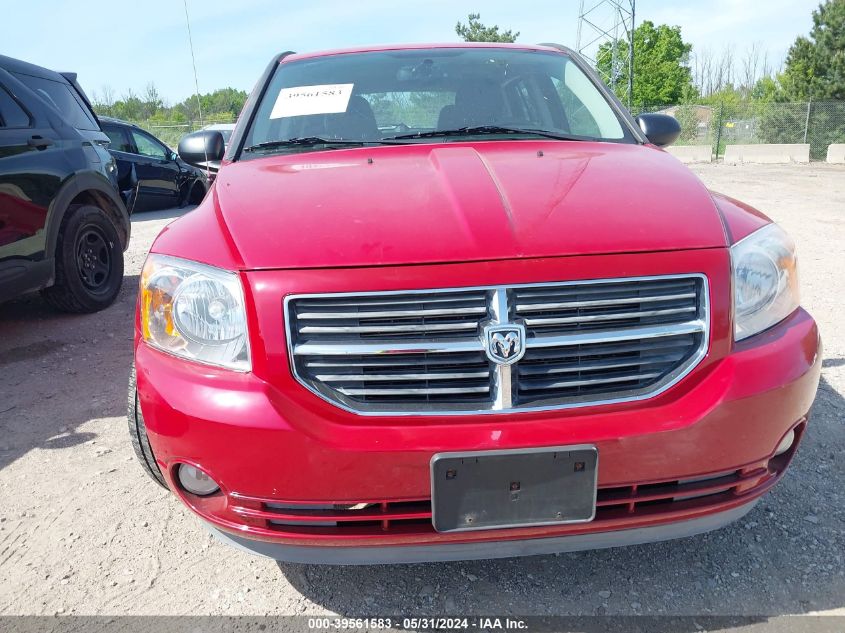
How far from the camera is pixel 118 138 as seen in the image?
1034cm

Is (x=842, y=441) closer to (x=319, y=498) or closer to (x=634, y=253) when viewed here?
(x=634, y=253)

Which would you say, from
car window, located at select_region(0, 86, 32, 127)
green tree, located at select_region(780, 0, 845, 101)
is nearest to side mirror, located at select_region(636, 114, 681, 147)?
car window, located at select_region(0, 86, 32, 127)

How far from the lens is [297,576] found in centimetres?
205

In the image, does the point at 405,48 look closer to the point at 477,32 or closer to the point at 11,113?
the point at 11,113

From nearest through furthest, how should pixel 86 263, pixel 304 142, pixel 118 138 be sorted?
pixel 304 142 → pixel 86 263 → pixel 118 138

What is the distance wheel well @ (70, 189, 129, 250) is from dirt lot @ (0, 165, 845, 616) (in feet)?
7.83

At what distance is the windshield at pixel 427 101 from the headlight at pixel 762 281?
0.97m


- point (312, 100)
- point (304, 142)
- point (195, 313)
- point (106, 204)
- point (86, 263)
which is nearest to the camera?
point (195, 313)

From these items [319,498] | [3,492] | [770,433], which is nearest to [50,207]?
[3,492]

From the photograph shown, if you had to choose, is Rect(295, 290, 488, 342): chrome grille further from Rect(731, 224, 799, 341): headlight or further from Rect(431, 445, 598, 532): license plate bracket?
Rect(731, 224, 799, 341): headlight

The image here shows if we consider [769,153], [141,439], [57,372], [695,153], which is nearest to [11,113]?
[57,372]

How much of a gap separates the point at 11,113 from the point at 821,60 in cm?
2926

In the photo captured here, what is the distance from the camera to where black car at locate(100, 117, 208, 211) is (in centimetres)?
1029

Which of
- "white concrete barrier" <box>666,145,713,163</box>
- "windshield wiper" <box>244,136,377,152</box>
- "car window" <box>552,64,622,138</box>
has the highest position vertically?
"car window" <box>552,64,622,138</box>
